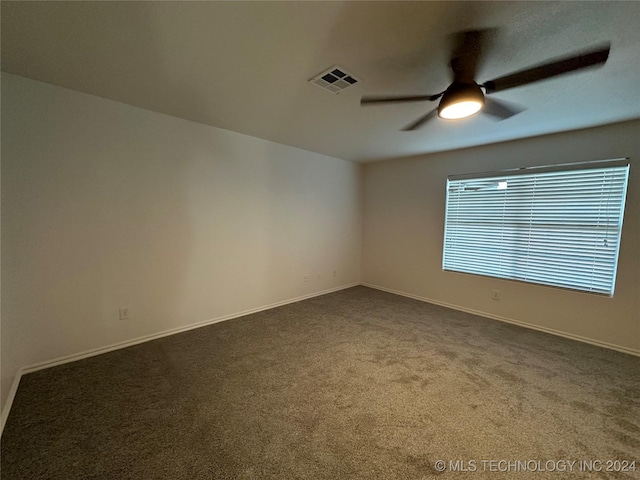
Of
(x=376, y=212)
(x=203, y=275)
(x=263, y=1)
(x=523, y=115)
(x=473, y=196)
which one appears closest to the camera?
(x=263, y=1)

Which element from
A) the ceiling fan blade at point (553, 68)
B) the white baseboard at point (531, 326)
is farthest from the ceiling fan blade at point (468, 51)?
the white baseboard at point (531, 326)

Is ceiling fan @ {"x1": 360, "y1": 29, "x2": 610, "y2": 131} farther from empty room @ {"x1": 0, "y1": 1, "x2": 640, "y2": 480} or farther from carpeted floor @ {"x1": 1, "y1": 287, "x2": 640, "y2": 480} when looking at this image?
carpeted floor @ {"x1": 1, "y1": 287, "x2": 640, "y2": 480}

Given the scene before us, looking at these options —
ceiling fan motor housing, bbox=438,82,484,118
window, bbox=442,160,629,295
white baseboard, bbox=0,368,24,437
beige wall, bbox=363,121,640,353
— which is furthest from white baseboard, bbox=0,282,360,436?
ceiling fan motor housing, bbox=438,82,484,118

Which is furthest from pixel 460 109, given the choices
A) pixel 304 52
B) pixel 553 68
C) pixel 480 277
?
pixel 480 277

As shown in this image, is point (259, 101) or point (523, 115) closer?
point (259, 101)

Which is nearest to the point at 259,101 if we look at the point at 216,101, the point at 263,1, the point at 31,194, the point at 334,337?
the point at 216,101

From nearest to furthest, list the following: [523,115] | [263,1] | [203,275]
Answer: [263,1]
[523,115]
[203,275]

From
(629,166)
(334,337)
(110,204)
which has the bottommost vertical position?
(334,337)

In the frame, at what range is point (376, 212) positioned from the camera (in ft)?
16.2

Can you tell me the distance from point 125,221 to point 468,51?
3.19 metres

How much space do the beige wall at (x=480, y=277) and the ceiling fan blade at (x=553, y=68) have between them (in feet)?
6.02

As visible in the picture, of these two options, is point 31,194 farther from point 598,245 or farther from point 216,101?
point 598,245

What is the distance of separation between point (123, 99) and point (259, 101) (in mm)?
1278

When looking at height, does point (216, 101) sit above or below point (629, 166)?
above
